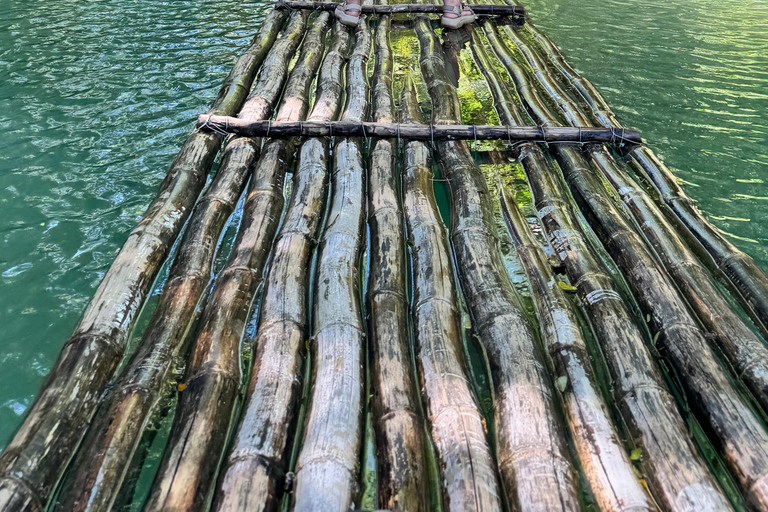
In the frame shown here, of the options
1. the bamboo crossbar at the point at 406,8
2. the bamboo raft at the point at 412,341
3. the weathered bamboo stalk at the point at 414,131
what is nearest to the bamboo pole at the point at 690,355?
the bamboo raft at the point at 412,341

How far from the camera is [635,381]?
3109 millimetres

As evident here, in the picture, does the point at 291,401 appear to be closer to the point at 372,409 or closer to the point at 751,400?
the point at 372,409

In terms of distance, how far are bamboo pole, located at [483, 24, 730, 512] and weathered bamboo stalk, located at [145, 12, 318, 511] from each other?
8.52 feet

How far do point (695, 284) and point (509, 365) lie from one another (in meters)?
2.05

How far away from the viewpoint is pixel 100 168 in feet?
18.6

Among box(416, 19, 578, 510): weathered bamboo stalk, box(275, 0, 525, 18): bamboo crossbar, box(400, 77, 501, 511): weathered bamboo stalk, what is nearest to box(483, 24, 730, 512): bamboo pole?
box(416, 19, 578, 510): weathered bamboo stalk

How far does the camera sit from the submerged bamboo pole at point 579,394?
251 centimetres

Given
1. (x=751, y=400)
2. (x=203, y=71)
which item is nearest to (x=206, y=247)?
(x=751, y=400)

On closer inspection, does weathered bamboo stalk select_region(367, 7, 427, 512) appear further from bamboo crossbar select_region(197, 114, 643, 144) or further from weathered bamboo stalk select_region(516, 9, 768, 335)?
weathered bamboo stalk select_region(516, 9, 768, 335)

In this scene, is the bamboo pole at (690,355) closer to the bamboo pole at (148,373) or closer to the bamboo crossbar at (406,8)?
the bamboo pole at (148,373)

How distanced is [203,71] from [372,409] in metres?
7.37

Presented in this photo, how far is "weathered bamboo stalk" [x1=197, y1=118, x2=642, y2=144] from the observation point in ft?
19.0

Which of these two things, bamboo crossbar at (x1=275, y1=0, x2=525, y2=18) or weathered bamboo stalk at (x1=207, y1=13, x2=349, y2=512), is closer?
weathered bamboo stalk at (x1=207, y1=13, x2=349, y2=512)

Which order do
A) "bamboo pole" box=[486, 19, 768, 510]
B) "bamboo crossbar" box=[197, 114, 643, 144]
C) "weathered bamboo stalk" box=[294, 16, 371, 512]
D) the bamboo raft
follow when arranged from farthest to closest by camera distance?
"bamboo crossbar" box=[197, 114, 643, 144], "bamboo pole" box=[486, 19, 768, 510], the bamboo raft, "weathered bamboo stalk" box=[294, 16, 371, 512]
